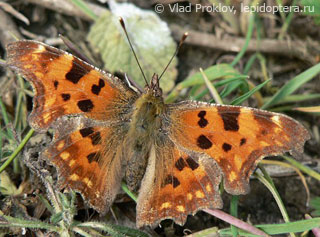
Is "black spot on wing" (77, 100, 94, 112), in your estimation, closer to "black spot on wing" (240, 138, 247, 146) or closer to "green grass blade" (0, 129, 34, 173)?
"green grass blade" (0, 129, 34, 173)

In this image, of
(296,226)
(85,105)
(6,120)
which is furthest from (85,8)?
(296,226)

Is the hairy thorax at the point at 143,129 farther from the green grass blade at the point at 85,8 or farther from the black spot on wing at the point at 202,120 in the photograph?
the green grass blade at the point at 85,8

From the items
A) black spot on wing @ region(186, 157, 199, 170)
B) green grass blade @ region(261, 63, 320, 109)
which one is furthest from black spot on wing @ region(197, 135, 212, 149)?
green grass blade @ region(261, 63, 320, 109)

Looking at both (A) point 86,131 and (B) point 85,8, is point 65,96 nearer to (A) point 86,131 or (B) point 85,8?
(A) point 86,131

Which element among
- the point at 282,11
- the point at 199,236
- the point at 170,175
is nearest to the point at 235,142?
the point at 170,175

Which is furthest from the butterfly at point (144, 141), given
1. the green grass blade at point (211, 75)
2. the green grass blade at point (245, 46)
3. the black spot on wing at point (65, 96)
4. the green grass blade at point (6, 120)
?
the green grass blade at point (245, 46)
